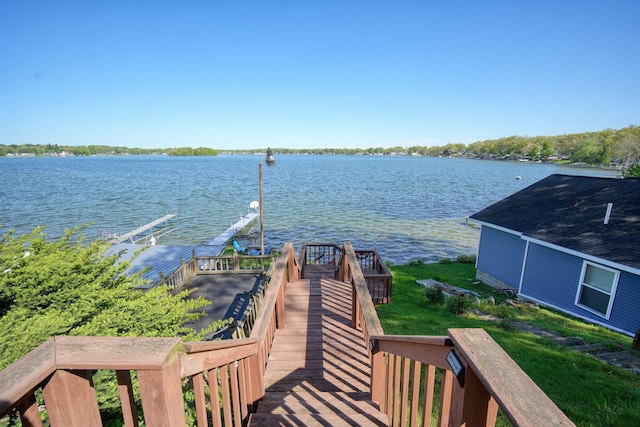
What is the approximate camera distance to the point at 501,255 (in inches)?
504

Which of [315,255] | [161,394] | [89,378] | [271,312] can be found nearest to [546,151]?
[315,255]

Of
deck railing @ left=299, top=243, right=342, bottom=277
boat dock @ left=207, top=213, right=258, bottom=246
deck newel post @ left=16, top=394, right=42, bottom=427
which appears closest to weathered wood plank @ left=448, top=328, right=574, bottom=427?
deck newel post @ left=16, top=394, right=42, bottom=427

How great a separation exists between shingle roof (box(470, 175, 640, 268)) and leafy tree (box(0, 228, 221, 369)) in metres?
11.6

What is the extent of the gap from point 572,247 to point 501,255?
3.15 m

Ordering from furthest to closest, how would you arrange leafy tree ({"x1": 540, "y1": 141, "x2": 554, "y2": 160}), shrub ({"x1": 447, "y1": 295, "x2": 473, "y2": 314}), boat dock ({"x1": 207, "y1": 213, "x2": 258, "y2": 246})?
leafy tree ({"x1": 540, "y1": 141, "x2": 554, "y2": 160}) < boat dock ({"x1": 207, "y1": 213, "x2": 258, "y2": 246}) < shrub ({"x1": 447, "y1": 295, "x2": 473, "y2": 314})

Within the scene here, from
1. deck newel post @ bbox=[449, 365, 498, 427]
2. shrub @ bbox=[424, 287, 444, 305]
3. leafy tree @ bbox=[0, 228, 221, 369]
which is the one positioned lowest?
shrub @ bbox=[424, 287, 444, 305]

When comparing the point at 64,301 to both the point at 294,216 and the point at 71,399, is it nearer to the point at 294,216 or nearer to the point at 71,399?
the point at 71,399

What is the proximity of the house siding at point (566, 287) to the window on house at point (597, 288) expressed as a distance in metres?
0.12

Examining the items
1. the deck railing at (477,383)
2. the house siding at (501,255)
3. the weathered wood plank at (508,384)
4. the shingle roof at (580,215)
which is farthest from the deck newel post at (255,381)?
the house siding at (501,255)

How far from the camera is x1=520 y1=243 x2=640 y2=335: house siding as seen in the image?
8.55 m

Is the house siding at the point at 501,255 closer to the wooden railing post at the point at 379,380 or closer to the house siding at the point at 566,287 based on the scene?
the house siding at the point at 566,287

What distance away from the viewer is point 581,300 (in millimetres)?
9844

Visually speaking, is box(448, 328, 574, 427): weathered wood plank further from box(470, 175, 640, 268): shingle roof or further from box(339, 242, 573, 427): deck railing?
box(470, 175, 640, 268): shingle roof

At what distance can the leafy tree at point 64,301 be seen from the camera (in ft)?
9.74
